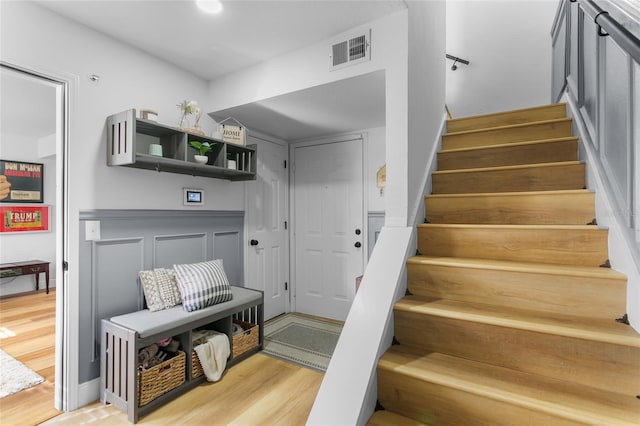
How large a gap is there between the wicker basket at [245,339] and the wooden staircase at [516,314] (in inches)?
63.4

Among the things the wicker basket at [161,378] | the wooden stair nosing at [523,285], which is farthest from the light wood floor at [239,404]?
the wooden stair nosing at [523,285]

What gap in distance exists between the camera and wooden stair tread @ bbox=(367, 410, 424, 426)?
1.16 meters

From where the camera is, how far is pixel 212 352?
233 cm

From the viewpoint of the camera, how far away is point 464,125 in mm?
2645

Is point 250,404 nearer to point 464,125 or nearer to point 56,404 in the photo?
point 56,404

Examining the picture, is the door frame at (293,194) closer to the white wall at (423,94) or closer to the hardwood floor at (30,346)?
the white wall at (423,94)

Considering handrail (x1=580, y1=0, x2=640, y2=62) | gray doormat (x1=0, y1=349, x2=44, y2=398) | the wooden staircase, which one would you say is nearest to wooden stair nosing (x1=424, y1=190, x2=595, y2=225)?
the wooden staircase

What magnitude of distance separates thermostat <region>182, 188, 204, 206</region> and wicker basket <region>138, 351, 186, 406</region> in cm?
117

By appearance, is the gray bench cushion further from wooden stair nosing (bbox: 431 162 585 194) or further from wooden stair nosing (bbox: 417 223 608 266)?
wooden stair nosing (bbox: 431 162 585 194)

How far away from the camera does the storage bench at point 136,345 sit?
188cm

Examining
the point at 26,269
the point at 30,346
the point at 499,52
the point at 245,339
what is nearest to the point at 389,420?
the point at 245,339

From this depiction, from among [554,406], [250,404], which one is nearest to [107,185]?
[250,404]

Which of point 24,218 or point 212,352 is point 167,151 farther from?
point 24,218

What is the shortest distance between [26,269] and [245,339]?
12.3 feet
